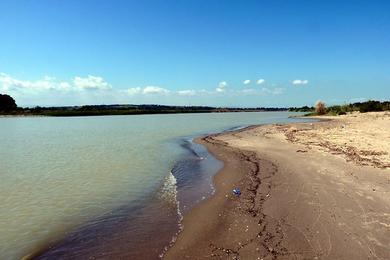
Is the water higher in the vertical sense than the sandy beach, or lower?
lower

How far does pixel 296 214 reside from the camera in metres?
10.2

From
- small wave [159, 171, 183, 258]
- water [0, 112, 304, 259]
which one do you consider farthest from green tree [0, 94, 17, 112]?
small wave [159, 171, 183, 258]

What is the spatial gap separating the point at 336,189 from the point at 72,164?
15.3m

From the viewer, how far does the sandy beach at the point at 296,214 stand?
7910 millimetres

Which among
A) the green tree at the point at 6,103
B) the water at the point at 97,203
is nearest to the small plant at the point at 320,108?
the water at the point at 97,203

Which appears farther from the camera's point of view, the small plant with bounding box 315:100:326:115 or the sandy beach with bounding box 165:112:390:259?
the small plant with bounding box 315:100:326:115

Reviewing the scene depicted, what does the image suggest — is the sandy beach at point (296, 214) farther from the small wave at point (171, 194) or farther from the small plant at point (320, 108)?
the small plant at point (320, 108)

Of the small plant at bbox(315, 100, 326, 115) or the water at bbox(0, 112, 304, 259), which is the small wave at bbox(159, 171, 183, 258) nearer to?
the water at bbox(0, 112, 304, 259)

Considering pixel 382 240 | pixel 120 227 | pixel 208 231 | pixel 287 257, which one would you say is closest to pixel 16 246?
pixel 120 227

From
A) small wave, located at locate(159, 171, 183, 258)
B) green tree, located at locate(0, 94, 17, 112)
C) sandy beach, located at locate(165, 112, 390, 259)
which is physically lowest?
small wave, located at locate(159, 171, 183, 258)

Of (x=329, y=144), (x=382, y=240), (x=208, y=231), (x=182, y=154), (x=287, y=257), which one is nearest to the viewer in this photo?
(x=287, y=257)

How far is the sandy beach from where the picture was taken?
7.91 metres

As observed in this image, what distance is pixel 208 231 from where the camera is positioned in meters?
9.43

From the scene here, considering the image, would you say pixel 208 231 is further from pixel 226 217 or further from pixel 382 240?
pixel 382 240
